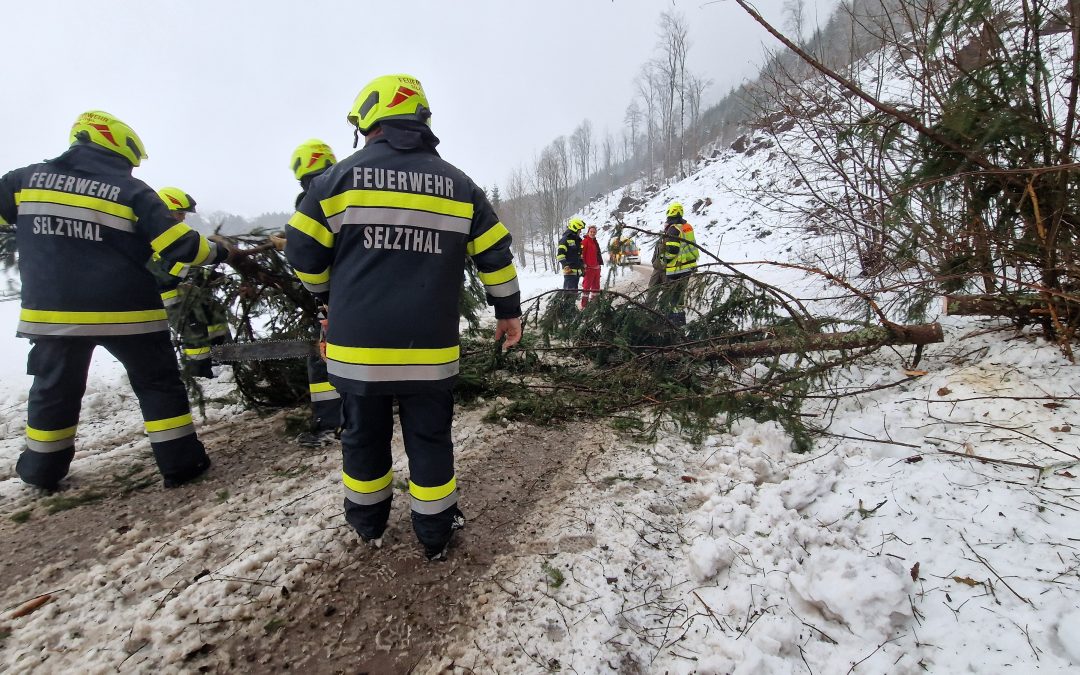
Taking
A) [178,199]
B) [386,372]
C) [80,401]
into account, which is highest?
[178,199]

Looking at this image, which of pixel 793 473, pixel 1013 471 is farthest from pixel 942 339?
pixel 793 473

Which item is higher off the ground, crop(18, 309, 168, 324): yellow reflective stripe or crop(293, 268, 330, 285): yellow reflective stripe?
crop(293, 268, 330, 285): yellow reflective stripe

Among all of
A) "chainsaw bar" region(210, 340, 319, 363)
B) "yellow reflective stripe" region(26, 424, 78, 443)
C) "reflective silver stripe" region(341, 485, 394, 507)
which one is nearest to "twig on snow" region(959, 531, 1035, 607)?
"reflective silver stripe" region(341, 485, 394, 507)

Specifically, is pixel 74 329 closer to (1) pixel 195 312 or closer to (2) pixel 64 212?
(2) pixel 64 212

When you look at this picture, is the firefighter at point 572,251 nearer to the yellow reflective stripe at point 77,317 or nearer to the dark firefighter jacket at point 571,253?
the dark firefighter jacket at point 571,253

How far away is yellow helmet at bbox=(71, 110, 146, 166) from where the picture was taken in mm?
2619

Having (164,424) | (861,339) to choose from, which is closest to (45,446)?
(164,424)

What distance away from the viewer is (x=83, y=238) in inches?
99.5

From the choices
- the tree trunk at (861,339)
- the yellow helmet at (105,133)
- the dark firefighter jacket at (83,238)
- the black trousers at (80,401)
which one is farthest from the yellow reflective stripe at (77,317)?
the tree trunk at (861,339)

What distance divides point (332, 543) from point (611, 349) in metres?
3.15

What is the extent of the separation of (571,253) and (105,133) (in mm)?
8204

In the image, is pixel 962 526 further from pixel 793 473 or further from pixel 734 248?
pixel 734 248

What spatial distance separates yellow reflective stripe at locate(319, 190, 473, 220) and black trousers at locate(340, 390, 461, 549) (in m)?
0.80

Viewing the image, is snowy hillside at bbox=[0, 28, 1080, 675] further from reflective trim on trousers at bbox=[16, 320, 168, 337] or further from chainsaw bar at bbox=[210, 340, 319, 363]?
reflective trim on trousers at bbox=[16, 320, 168, 337]
